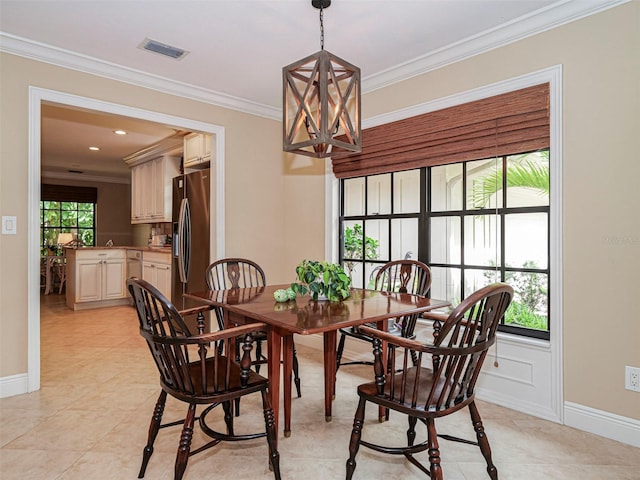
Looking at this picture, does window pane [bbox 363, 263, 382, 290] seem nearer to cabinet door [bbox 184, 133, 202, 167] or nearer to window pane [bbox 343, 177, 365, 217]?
window pane [bbox 343, 177, 365, 217]

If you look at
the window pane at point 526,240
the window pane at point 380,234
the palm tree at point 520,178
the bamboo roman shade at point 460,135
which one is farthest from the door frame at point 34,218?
the window pane at point 526,240

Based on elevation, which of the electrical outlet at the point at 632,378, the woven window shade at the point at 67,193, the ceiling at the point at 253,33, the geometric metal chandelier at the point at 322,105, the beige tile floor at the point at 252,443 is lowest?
the beige tile floor at the point at 252,443

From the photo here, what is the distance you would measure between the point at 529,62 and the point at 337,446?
2566 millimetres

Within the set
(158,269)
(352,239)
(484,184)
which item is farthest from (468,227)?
(158,269)

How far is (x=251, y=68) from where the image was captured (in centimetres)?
320

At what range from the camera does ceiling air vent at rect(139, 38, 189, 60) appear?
2766 mm

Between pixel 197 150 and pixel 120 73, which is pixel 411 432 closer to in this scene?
pixel 120 73

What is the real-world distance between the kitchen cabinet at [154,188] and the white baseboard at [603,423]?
5.36m

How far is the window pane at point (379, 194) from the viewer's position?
3436 millimetres

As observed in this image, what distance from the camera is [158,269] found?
5422mm

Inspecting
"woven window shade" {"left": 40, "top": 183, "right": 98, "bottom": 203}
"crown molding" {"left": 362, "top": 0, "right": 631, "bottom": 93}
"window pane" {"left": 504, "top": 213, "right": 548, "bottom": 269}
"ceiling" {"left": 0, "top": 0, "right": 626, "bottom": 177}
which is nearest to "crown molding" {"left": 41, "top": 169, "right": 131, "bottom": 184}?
"woven window shade" {"left": 40, "top": 183, "right": 98, "bottom": 203}

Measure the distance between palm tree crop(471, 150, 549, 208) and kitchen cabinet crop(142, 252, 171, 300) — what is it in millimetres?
3874

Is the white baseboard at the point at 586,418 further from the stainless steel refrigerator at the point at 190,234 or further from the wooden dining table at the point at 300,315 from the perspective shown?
the stainless steel refrigerator at the point at 190,234

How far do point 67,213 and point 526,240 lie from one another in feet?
29.2
